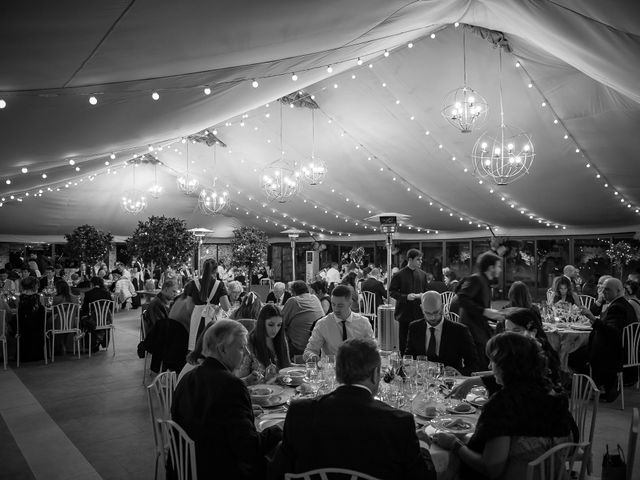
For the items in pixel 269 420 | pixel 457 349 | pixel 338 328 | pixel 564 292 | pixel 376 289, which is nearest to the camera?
pixel 269 420

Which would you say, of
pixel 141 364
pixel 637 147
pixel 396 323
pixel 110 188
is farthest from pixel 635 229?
pixel 110 188

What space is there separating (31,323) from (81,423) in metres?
3.29

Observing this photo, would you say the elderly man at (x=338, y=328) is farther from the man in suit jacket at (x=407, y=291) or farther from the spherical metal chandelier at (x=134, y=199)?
the spherical metal chandelier at (x=134, y=199)

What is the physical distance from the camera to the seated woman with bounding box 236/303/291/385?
352 centimetres

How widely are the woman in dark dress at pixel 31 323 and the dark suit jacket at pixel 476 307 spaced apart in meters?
6.06

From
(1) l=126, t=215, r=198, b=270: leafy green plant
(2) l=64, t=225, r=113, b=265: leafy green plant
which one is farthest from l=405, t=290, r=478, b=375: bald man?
(2) l=64, t=225, r=113, b=265: leafy green plant

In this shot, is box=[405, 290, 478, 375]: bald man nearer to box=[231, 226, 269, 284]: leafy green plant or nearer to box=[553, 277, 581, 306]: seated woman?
box=[553, 277, 581, 306]: seated woman

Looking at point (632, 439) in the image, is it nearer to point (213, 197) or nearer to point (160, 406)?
point (160, 406)

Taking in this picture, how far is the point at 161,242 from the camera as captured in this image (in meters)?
9.97

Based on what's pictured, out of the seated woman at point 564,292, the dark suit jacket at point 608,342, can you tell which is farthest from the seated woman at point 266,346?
the seated woman at point 564,292

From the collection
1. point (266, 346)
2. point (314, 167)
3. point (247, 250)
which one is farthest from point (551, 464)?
point (247, 250)

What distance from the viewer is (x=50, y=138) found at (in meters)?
4.11

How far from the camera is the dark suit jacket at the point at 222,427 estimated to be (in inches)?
86.0

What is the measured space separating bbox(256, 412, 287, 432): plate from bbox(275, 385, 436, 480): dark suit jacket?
26.6 inches
